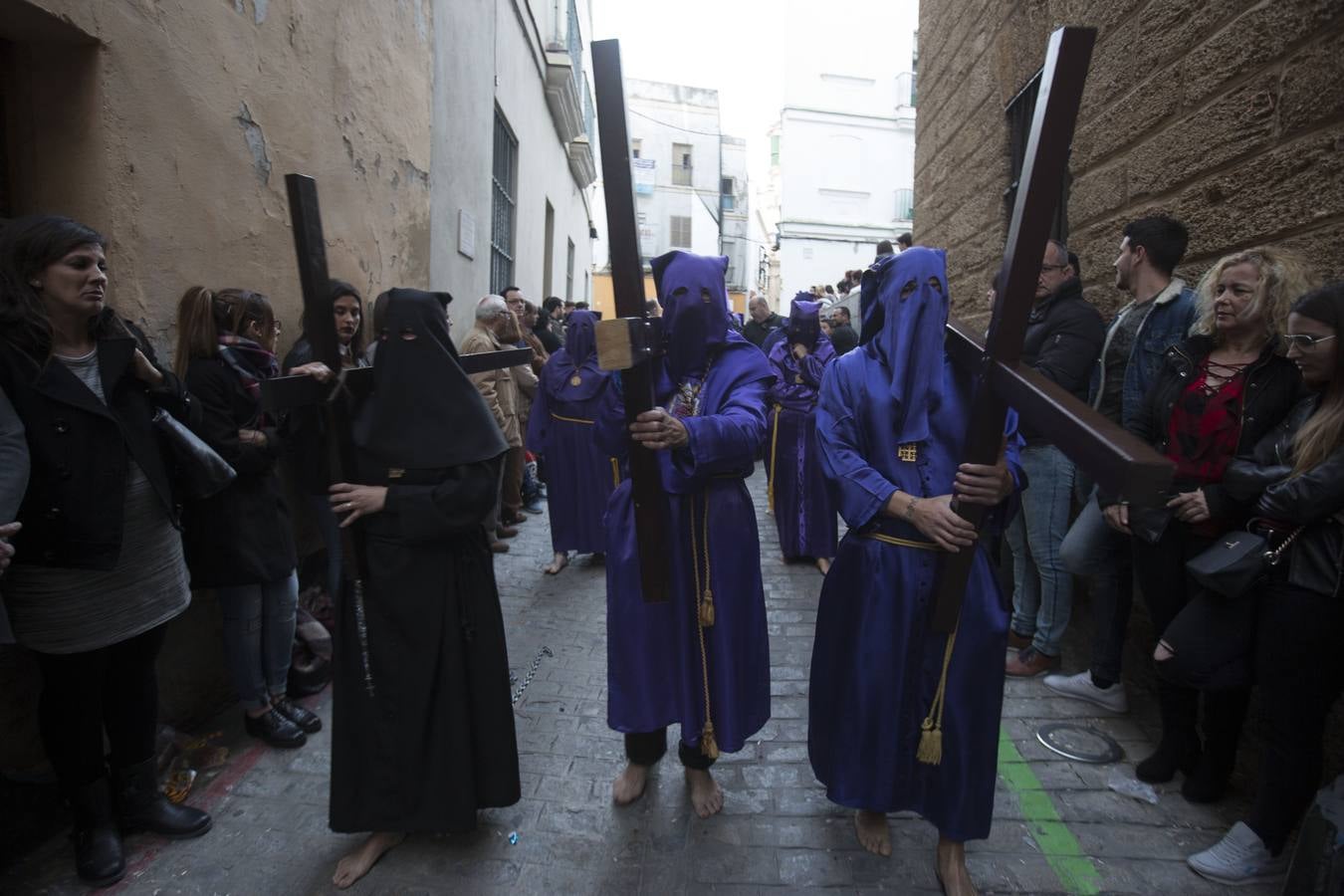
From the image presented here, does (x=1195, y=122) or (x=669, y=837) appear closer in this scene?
(x=669, y=837)

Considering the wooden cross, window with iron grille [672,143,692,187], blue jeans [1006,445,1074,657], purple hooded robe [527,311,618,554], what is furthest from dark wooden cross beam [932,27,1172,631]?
window with iron grille [672,143,692,187]

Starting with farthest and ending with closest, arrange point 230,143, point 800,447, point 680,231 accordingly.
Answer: point 680,231 → point 800,447 → point 230,143

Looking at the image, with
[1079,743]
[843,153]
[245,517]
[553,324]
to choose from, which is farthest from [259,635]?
[843,153]

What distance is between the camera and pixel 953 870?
238cm

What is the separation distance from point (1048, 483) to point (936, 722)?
2.04 m

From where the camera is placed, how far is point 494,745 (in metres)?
2.62

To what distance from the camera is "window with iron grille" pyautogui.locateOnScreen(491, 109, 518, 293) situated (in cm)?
889

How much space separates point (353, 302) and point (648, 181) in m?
31.7

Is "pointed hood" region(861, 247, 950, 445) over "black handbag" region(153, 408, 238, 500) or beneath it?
over

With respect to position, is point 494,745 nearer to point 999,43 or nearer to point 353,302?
point 353,302

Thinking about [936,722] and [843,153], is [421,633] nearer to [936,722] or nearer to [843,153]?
[936,722]

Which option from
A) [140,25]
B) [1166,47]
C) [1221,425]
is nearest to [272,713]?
[140,25]

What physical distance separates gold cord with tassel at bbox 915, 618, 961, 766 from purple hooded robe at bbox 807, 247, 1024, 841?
19mm

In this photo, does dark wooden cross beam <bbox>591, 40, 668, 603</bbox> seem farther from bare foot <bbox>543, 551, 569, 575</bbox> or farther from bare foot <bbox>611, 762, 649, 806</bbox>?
bare foot <bbox>543, 551, 569, 575</bbox>
